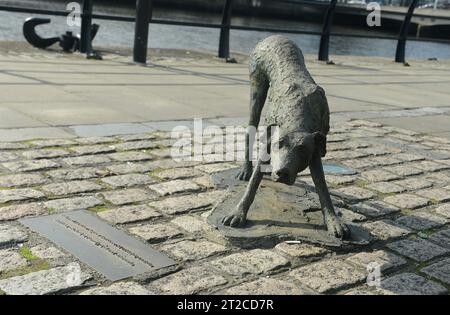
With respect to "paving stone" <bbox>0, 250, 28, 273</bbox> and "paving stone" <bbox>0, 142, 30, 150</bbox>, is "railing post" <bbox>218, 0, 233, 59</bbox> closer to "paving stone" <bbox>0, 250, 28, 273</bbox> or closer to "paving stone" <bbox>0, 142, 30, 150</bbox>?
"paving stone" <bbox>0, 142, 30, 150</bbox>

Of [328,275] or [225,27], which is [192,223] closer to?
[328,275]

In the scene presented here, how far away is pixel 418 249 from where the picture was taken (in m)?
3.83

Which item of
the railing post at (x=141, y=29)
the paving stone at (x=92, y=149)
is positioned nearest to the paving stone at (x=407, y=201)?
the paving stone at (x=92, y=149)

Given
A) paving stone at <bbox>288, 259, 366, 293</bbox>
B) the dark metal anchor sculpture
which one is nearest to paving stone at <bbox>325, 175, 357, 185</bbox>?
paving stone at <bbox>288, 259, 366, 293</bbox>

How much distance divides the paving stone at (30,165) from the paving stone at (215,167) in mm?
1158

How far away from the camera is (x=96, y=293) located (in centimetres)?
291

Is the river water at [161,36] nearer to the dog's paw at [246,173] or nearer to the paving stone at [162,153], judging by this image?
the paving stone at [162,153]

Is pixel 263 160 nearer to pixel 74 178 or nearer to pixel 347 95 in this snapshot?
pixel 74 178

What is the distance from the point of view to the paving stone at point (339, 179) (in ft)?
16.6

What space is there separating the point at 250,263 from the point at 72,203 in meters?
1.32

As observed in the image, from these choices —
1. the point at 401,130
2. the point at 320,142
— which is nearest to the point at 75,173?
the point at 320,142

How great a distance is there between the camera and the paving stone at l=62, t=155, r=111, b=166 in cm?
486
